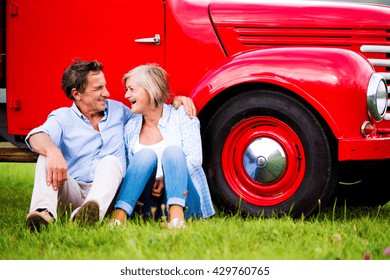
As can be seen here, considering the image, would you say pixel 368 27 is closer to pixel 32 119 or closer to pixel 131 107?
pixel 131 107

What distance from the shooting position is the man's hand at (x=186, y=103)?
401 cm

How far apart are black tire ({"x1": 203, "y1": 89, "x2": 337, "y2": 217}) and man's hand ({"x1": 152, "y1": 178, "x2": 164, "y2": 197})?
33 cm

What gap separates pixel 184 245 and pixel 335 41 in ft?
6.17

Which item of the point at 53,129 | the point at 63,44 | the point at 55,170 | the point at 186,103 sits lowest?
the point at 55,170

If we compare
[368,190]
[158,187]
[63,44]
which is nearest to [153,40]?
[63,44]

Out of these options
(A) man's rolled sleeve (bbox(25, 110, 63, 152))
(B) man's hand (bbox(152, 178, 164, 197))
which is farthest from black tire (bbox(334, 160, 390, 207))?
(A) man's rolled sleeve (bbox(25, 110, 63, 152))

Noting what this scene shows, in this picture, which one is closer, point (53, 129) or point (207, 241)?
point (207, 241)

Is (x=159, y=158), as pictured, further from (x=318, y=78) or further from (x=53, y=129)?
(x=318, y=78)

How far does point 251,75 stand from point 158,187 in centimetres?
85

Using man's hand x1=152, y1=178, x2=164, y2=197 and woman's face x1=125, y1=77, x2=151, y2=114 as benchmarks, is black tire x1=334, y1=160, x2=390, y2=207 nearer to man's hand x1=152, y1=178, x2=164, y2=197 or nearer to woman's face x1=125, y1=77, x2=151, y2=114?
man's hand x1=152, y1=178, x2=164, y2=197

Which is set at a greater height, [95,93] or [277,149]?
[95,93]

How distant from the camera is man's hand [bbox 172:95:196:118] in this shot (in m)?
4.01

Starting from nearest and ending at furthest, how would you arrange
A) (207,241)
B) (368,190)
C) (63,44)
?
1. (207,241)
2. (63,44)
3. (368,190)

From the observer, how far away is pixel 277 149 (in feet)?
12.9
